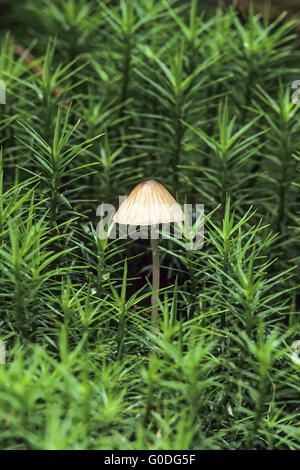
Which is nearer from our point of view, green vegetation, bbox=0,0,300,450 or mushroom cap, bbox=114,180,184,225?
green vegetation, bbox=0,0,300,450

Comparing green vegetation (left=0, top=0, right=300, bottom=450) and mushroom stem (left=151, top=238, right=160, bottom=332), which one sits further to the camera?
mushroom stem (left=151, top=238, right=160, bottom=332)

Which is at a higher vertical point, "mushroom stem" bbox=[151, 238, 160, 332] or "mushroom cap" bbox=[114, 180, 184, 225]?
"mushroom cap" bbox=[114, 180, 184, 225]

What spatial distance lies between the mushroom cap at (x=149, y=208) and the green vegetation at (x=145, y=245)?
0.06 metres

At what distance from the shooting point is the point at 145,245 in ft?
3.54

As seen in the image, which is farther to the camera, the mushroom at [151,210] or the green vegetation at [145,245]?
the mushroom at [151,210]

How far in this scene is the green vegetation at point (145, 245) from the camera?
0.64 meters

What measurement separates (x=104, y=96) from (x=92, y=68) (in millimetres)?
190

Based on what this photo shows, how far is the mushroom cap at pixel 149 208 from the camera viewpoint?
836mm

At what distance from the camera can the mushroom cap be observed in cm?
84

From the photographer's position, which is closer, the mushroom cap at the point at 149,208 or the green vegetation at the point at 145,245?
the green vegetation at the point at 145,245

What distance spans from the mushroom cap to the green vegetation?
0.18 feet

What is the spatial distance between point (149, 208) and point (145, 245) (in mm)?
250

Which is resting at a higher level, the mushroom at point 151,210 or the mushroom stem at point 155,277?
the mushroom at point 151,210

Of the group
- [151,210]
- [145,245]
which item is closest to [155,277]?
[151,210]
